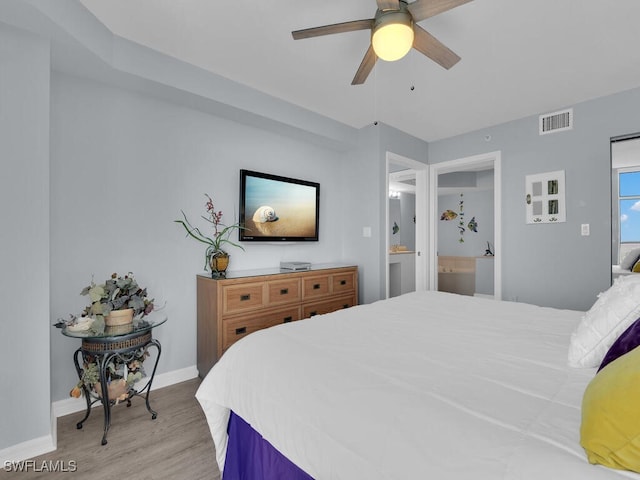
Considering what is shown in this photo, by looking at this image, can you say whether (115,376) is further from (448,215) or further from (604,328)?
(448,215)

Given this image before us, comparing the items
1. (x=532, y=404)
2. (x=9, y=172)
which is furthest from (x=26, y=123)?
(x=532, y=404)

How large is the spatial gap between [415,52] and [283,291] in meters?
2.22

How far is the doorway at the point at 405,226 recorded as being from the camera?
13.5 ft

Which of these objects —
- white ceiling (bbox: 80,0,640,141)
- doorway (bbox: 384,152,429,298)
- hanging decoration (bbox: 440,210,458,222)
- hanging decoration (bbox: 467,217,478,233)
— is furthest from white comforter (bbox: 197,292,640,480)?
hanging decoration (bbox: 440,210,458,222)

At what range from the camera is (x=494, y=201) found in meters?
3.99

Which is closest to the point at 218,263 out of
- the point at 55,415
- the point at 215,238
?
the point at 215,238

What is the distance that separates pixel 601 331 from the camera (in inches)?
44.0

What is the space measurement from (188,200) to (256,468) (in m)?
2.18

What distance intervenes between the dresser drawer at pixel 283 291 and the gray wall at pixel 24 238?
5.01ft

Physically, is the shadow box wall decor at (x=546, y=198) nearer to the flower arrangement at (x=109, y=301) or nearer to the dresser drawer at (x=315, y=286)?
the dresser drawer at (x=315, y=286)

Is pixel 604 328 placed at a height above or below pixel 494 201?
below

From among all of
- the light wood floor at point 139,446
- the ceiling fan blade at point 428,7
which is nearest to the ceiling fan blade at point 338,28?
the ceiling fan blade at point 428,7

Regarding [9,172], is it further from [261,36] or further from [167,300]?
[261,36]

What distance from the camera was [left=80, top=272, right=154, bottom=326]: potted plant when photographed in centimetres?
193
